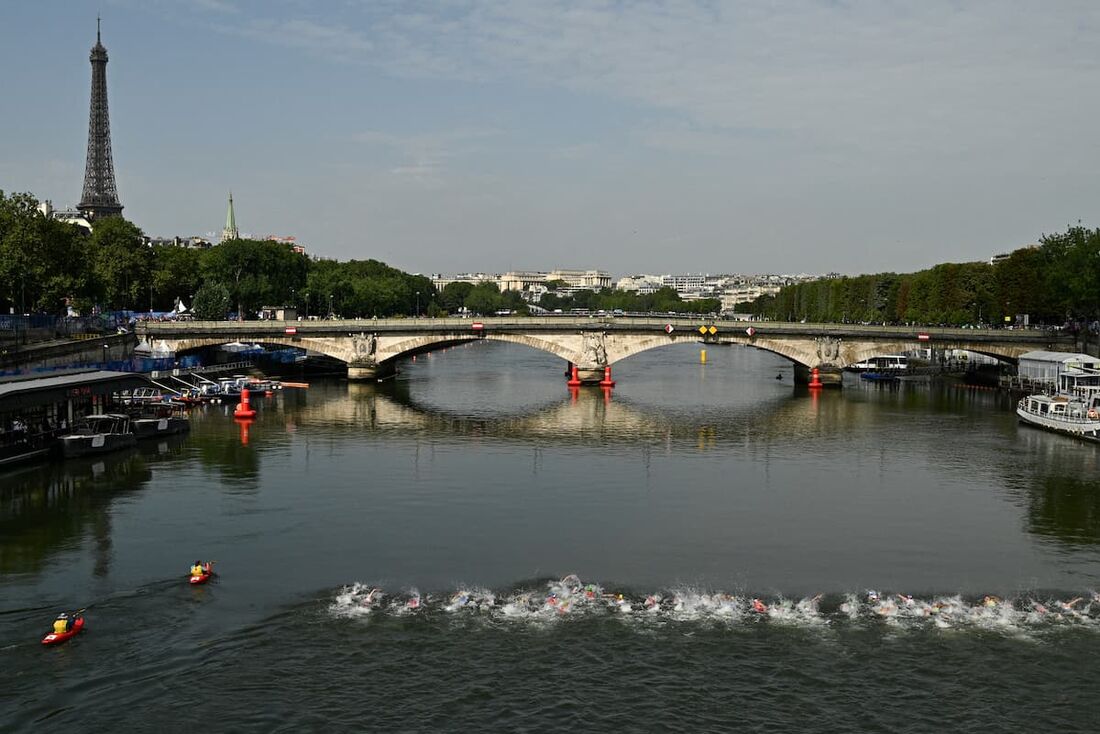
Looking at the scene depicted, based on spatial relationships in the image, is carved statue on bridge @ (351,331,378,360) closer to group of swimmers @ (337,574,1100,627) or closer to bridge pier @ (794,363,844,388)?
bridge pier @ (794,363,844,388)

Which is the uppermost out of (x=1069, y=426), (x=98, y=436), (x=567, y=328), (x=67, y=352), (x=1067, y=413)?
(x=567, y=328)

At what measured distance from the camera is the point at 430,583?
34000 millimetres

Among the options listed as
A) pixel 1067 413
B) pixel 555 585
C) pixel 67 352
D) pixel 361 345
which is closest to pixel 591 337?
pixel 361 345

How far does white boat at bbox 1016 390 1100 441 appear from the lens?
68.2 meters

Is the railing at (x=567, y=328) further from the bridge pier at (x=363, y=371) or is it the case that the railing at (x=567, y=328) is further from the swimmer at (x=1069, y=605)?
the swimmer at (x=1069, y=605)

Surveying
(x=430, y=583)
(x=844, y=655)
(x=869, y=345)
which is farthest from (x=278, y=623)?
(x=869, y=345)

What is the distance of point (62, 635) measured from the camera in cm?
2819

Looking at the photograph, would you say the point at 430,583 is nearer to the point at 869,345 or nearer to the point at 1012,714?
the point at 1012,714

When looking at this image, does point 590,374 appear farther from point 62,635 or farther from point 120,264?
point 62,635

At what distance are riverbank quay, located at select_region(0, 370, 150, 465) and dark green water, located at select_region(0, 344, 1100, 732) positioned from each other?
2082 mm

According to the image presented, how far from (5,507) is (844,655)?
36.1 m

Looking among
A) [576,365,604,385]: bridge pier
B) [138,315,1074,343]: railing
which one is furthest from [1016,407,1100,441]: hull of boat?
[576,365,604,385]: bridge pier

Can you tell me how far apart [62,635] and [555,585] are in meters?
14.5

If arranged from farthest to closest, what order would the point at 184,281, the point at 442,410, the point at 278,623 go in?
the point at 184,281
the point at 442,410
the point at 278,623
